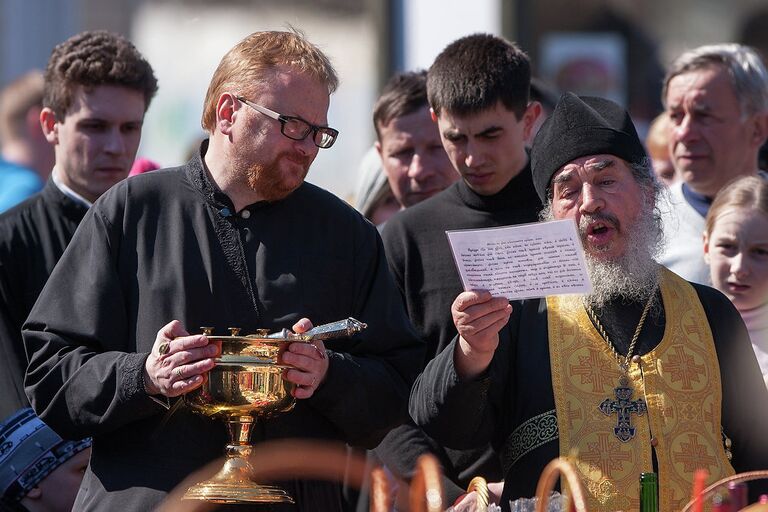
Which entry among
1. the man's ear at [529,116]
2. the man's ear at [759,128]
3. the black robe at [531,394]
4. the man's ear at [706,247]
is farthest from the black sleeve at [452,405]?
the man's ear at [759,128]

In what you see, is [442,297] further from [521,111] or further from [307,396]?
[307,396]

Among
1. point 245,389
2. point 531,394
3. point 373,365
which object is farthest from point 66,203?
point 531,394

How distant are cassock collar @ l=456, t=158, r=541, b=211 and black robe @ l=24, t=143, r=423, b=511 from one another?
1.08 metres

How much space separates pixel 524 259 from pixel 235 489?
956 mm

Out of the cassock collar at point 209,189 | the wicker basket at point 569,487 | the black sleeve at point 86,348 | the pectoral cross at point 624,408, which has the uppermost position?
the cassock collar at point 209,189

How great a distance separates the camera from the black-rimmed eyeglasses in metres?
4.05

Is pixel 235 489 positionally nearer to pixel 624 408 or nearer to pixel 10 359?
pixel 624 408

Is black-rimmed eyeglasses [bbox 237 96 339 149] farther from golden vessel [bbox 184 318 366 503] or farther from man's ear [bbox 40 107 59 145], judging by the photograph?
man's ear [bbox 40 107 59 145]

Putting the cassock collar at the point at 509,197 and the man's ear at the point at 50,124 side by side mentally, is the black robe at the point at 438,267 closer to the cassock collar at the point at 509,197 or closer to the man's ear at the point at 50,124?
the cassock collar at the point at 509,197

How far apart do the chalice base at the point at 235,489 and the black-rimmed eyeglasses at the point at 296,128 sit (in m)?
0.91

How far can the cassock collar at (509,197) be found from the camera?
5199mm

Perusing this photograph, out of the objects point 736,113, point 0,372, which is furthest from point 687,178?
point 0,372

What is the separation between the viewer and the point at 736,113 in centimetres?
631

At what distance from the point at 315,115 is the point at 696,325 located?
1.37 meters
